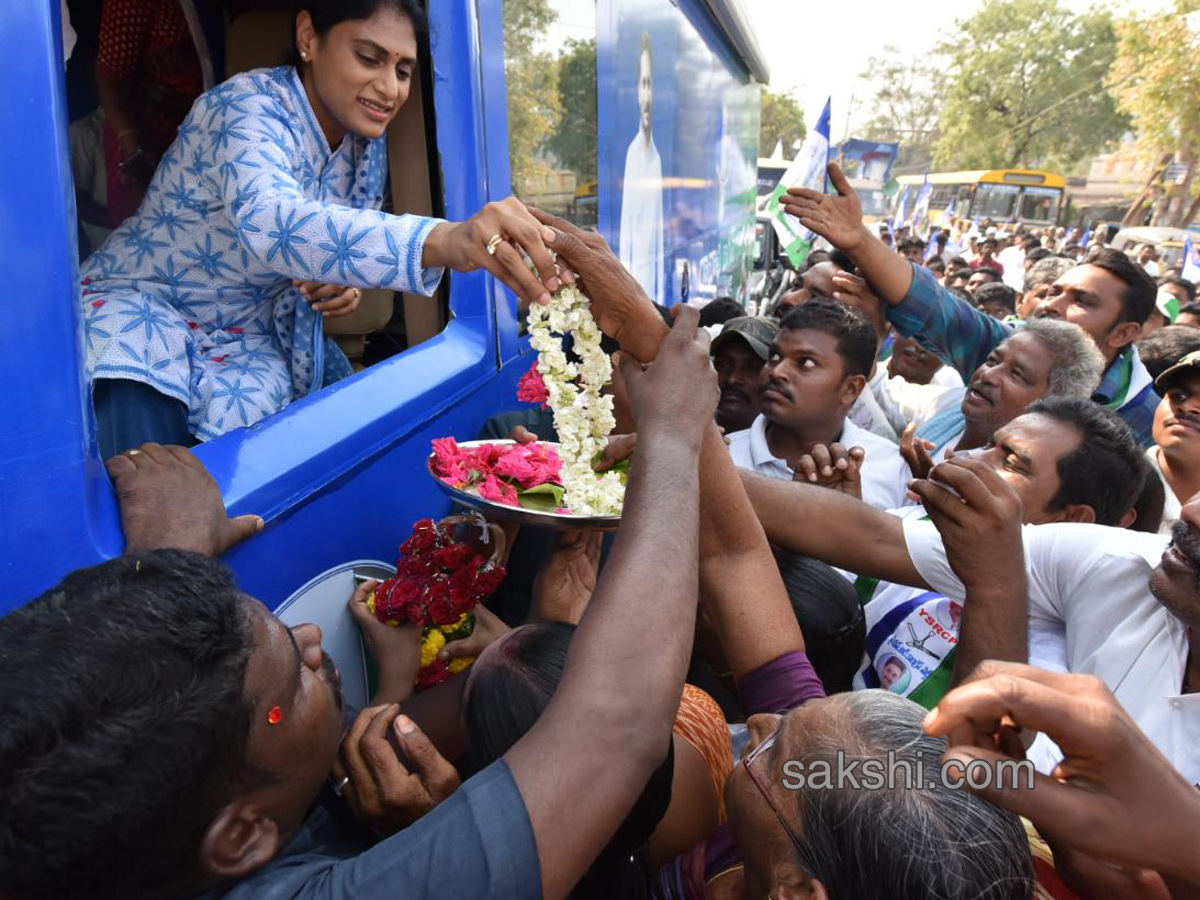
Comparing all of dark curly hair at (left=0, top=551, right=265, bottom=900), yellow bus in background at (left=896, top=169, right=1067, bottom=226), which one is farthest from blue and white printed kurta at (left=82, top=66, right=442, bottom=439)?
yellow bus in background at (left=896, top=169, right=1067, bottom=226)

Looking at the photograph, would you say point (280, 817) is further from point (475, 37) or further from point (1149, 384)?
point (1149, 384)

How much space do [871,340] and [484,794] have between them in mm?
2849

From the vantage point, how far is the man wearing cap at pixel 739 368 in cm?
371

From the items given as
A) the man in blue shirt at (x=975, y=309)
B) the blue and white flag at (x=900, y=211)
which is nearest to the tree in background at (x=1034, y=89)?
the blue and white flag at (x=900, y=211)

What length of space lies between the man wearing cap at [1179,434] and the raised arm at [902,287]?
0.82m

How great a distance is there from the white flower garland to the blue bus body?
Answer: 403 mm

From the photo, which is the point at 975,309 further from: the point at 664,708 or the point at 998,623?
the point at 664,708

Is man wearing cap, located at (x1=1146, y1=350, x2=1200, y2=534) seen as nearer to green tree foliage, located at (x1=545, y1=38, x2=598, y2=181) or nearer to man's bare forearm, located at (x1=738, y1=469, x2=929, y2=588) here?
man's bare forearm, located at (x1=738, y1=469, x2=929, y2=588)

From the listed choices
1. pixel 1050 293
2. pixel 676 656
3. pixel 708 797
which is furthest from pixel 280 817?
pixel 1050 293

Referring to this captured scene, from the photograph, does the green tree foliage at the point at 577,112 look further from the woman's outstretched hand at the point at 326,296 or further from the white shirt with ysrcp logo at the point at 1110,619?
the white shirt with ysrcp logo at the point at 1110,619

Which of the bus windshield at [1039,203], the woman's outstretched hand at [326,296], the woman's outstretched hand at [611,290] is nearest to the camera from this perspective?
the woman's outstretched hand at [611,290]

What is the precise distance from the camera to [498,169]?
2525 millimetres

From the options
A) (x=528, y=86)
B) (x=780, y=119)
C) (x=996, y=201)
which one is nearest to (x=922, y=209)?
(x=996, y=201)

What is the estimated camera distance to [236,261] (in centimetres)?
181
